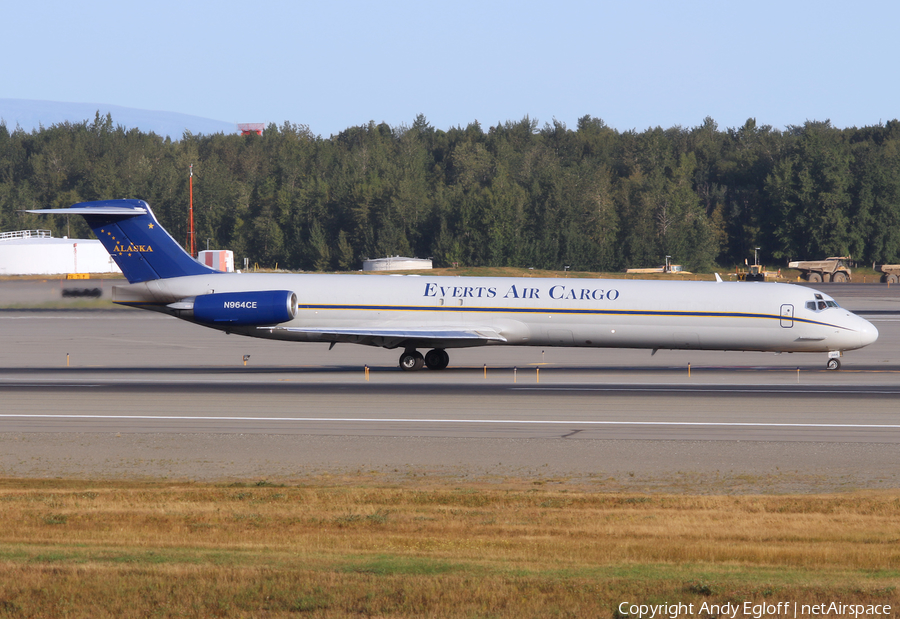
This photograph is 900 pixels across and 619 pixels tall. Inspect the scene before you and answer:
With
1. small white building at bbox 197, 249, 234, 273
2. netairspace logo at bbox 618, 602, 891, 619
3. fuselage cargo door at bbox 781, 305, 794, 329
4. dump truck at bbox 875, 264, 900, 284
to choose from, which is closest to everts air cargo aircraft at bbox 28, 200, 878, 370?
fuselage cargo door at bbox 781, 305, 794, 329

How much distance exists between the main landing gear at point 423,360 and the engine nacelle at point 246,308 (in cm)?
431

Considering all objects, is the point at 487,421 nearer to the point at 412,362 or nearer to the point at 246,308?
the point at 412,362

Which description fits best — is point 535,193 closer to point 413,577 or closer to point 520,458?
point 520,458

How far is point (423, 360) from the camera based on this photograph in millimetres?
33281

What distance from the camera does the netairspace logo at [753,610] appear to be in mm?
8109

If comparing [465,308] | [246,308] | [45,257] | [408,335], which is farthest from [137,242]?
[45,257]

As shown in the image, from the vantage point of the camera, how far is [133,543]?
36.7ft

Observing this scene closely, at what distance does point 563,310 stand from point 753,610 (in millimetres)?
24192

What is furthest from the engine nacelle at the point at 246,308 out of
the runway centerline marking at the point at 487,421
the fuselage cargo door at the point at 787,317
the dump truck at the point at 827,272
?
the dump truck at the point at 827,272

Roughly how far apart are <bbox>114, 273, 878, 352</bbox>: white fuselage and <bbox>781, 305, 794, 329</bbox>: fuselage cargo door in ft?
0.11

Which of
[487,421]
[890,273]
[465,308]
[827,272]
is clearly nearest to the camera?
[487,421]

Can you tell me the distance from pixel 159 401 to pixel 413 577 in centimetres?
1764

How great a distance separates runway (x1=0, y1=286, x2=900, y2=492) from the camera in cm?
1678

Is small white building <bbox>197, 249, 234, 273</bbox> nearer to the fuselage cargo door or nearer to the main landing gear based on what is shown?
the main landing gear
